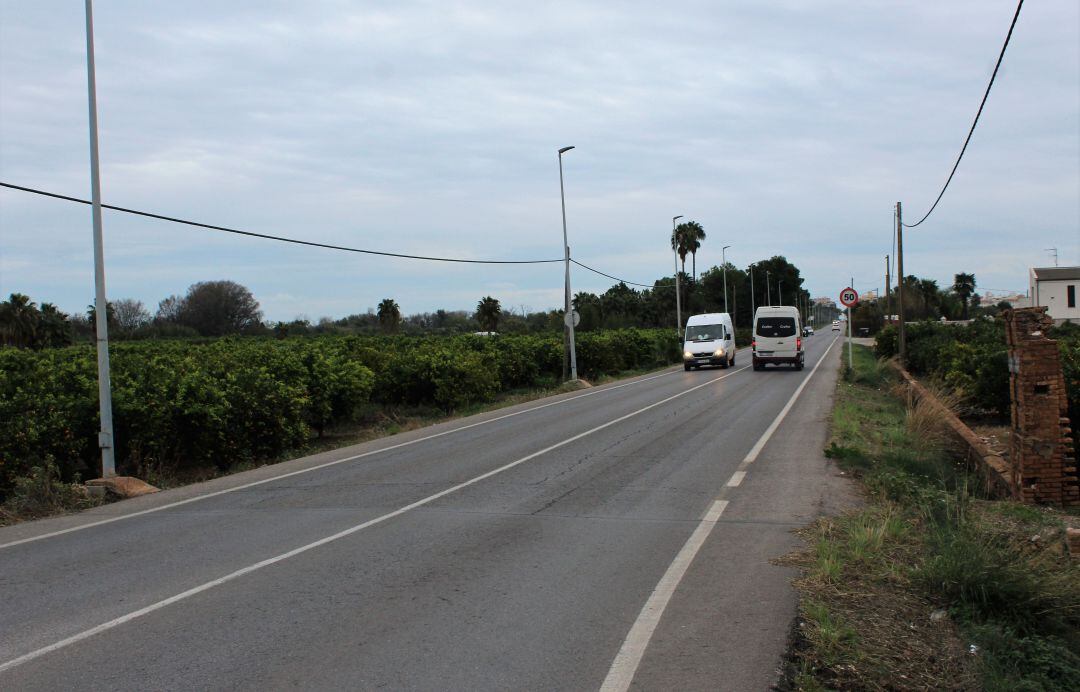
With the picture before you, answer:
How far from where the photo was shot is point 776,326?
1401 inches

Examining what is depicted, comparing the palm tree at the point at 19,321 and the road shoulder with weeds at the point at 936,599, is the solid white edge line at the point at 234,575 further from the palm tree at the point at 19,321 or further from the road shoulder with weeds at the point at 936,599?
the palm tree at the point at 19,321

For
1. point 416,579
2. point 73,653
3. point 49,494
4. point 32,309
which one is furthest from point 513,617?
point 32,309

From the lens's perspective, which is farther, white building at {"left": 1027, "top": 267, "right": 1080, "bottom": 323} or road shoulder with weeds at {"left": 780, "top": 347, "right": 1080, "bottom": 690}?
white building at {"left": 1027, "top": 267, "right": 1080, "bottom": 323}

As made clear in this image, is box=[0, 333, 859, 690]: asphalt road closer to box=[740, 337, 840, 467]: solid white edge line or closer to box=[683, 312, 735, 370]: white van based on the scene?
box=[740, 337, 840, 467]: solid white edge line

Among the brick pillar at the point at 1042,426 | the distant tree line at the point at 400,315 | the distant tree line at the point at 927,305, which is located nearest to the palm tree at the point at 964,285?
the distant tree line at the point at 927,305

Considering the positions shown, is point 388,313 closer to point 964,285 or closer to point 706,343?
point 706,343

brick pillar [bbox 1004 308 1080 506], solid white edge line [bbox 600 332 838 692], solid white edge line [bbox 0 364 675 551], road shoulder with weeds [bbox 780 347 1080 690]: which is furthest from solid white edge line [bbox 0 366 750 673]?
brick pillar [bbox 1004 308 1080 506]

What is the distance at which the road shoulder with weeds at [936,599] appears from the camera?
4.40m

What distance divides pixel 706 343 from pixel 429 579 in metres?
33.2

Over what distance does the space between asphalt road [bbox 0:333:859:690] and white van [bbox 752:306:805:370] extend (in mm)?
23829

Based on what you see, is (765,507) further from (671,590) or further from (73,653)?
(73,653)

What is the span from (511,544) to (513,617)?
1.97 m

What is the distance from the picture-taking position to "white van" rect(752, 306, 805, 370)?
35438 mm

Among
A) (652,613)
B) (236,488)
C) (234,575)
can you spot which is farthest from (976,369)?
(234,575)
